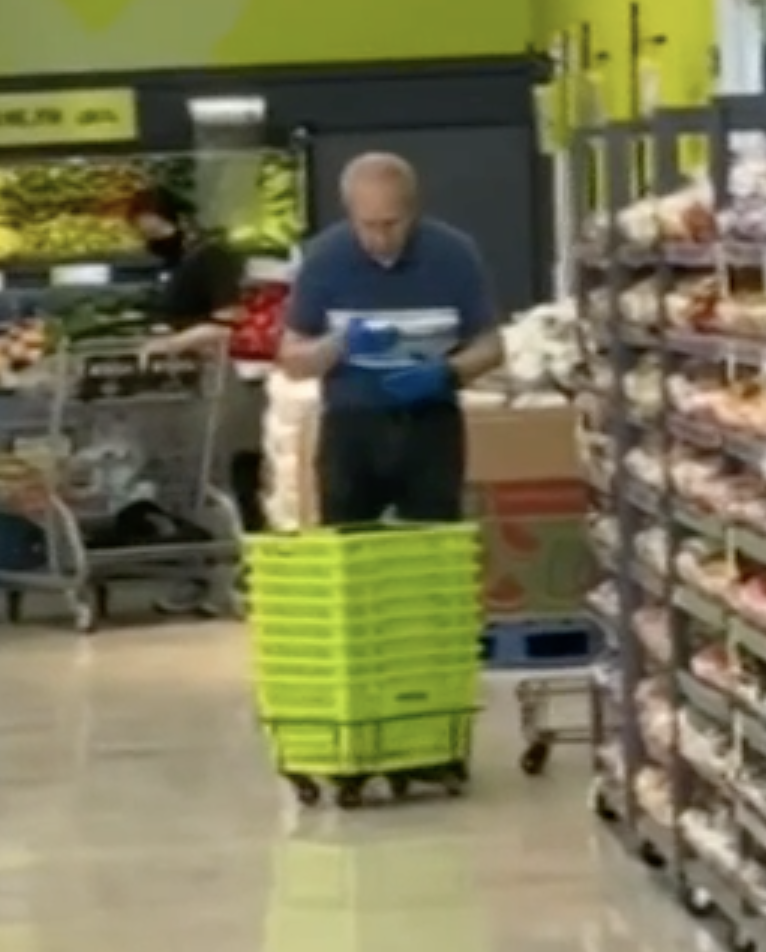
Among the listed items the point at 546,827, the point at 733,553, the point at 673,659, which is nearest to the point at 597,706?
the point at 546,827

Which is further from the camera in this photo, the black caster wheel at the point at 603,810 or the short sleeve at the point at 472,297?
the short sleeve at the point at 472,297

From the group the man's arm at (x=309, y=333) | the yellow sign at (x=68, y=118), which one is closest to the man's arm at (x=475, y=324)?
the man's arm at (x=309, y=333)

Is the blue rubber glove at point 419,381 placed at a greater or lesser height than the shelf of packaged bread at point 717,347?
lesser

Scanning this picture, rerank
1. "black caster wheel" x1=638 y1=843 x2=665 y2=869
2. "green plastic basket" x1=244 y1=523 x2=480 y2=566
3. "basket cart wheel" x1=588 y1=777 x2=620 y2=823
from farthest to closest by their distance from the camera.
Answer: "green plastic basket" x1=244 y1=523 x2=480 y2=566, "basket cart wheel" x1=588 y1=777 x2=620 y2=823, "black caster wheel" x1=638 y1=843 x2=665 y2=869

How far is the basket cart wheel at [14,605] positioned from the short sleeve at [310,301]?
4757 millimetres

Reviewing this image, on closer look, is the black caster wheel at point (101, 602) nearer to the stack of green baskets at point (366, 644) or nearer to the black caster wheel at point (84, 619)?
the black caster wheel at point (84, 619)

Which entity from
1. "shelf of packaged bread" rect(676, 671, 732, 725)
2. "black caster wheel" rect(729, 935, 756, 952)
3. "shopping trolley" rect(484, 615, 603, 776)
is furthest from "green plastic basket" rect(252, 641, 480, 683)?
"black caster wheel" rect(729, 935, 756, 952)

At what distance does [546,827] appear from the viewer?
26.7 ft

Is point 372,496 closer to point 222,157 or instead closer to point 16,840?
point 16,840

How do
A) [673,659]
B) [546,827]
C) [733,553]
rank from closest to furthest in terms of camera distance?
[733,553] < [673,659] < [546,827]

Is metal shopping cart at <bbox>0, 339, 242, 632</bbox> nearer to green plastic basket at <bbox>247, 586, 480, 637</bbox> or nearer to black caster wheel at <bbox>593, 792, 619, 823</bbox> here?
green plastic basket at <bbox>247, 586, 480, 637</bbox>

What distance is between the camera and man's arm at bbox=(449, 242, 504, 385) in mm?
9086

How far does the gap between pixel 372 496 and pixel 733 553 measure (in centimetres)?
278

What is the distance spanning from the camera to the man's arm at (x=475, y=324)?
9.09 metres
